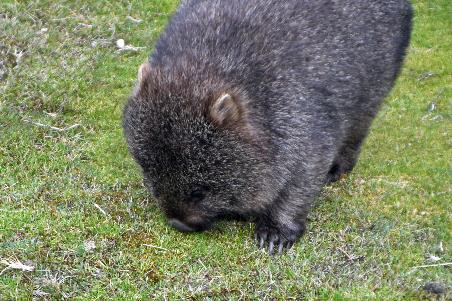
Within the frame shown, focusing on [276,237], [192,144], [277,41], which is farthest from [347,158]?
[192,144]

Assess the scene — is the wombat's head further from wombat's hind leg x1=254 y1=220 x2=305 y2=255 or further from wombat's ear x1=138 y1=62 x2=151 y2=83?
wombat's hind leg x1=254 y1=220 x2=305 y2=255

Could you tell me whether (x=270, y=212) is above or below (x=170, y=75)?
below

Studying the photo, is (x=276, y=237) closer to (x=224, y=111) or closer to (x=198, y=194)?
(x=198, y=194)

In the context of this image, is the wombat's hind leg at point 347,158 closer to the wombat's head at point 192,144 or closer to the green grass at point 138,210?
the green grass at point 138,210

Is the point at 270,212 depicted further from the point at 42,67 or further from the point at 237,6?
the point at 42,67

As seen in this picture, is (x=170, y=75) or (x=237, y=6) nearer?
(x=170, y=75)

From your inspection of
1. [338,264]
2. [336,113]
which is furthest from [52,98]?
[338,264]

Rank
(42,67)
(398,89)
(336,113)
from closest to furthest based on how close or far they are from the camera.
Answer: (336,113)
(42,67)
(398,89)
